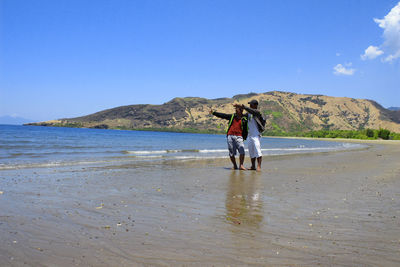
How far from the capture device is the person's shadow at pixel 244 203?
459 cm

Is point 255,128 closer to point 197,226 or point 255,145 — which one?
point 255,145

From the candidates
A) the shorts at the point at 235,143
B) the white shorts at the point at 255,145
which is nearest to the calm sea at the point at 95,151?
the shorts at the point at 235,143

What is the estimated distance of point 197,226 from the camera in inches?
167

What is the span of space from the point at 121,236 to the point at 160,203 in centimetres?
198

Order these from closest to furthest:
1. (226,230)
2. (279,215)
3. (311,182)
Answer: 1. (226,230)
2. (279,215)
3. (311,182)

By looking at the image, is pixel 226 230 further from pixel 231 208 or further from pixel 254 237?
pixel 231 208

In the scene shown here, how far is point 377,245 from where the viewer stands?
3.56m

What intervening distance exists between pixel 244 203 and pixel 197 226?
1.78m

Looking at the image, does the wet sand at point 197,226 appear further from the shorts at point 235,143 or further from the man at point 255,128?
the shorts at point 235,143

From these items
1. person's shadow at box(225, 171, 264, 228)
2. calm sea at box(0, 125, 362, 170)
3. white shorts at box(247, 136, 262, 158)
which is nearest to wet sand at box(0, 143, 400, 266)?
person's shadow at box(225, 171, 264, 228)

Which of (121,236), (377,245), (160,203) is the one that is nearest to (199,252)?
(121,236)

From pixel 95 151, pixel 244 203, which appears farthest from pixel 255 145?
pixel 95 151

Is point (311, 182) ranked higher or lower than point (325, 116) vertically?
lower

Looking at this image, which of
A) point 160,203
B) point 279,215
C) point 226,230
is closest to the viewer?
point 226,230
